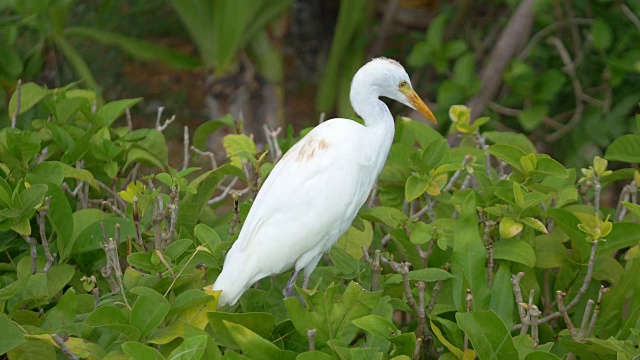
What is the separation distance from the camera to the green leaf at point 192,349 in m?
1.27

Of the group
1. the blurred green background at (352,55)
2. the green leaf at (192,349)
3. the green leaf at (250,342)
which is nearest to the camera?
the green leaf at (192,349)

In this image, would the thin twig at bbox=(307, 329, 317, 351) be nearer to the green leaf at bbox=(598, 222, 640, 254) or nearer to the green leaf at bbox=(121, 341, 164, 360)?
the green leaf at bbox=(121, 341, 164, 360)

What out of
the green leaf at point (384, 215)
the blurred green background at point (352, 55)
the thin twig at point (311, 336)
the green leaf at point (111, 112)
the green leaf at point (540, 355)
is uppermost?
the green leaf at point (111, 112)

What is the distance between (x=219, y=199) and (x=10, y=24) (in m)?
1.22

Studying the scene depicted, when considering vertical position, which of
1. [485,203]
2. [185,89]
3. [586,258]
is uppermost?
[485,203]

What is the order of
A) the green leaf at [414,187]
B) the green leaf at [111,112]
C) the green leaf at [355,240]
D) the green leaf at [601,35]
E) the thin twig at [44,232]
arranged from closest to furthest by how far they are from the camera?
1. the thin twig at [44,232]
2. the green leaf at [414,187]
3. the green leaf at [355,240]
4. the green leaf at [111,112]
5. the green leaf at [601,35]

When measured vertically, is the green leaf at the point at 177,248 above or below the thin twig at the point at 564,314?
above

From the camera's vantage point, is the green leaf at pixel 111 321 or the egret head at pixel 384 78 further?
the egret head at pixel 384 78

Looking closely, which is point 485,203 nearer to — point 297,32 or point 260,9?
point 260,9

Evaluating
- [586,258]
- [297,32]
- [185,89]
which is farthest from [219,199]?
[185,89]

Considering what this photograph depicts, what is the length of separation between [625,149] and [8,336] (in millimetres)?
1309

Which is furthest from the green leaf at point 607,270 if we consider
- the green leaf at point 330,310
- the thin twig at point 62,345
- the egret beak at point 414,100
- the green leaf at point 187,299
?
the thin twig at point 62,345

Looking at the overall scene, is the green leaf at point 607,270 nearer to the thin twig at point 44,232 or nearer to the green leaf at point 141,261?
the green leaf at point 141,261

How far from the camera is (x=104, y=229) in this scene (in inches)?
66.3
